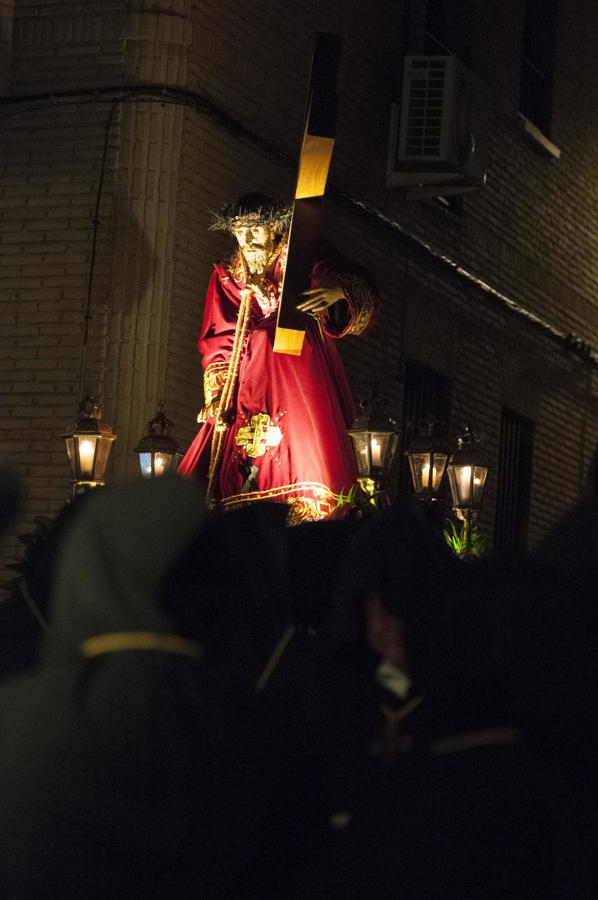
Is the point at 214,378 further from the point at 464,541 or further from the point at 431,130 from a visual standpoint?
the point at 431,130

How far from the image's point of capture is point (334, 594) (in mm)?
3729

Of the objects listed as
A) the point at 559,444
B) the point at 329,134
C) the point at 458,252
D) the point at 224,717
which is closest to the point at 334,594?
the point at 224,717

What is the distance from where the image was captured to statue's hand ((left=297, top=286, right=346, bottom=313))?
339 inches

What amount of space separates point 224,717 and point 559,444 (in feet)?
43.9

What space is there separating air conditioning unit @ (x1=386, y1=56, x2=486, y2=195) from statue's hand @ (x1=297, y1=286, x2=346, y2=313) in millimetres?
4480

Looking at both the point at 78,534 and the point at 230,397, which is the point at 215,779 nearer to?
the point at 78,534

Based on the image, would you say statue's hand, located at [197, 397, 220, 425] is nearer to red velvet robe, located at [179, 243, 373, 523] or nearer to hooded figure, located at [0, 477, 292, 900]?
red velvet robe, located at [179, 243, 373, 523]

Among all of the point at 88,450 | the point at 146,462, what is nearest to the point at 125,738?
the point at 88,450

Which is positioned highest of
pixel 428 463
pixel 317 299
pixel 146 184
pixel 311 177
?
pixel 146 184

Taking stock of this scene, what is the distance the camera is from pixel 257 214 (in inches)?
→ 354

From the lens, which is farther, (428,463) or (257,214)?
(428,463)

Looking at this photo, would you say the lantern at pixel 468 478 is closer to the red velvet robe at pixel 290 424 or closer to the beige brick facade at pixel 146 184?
the red velvet robe at pixel 290 424

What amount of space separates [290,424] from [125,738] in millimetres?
5672

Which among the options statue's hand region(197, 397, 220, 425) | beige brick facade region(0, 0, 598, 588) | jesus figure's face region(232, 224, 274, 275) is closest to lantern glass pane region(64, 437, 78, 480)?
statue's hand region(197, 397, 220, 425)
